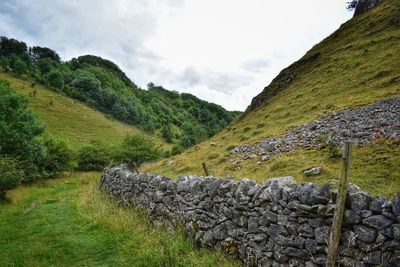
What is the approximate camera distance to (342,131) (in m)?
25.8

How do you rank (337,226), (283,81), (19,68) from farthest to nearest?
(19,68) < (283,81) < (337,226)

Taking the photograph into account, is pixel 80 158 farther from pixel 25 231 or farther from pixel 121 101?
pixel 121 101

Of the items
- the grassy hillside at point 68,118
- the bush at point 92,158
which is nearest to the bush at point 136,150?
the bush at point 92,158

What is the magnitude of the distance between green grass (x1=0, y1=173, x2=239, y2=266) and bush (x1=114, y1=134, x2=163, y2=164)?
36190mm

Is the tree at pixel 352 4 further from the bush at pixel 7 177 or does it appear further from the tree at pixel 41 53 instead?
the tree at pixel 41 53

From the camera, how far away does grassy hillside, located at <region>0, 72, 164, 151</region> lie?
3430 inches

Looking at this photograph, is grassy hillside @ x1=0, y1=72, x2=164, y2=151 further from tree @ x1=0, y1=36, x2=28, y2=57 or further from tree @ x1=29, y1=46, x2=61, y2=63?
tree @ x1=29, y1=46, x2=61, y2=63

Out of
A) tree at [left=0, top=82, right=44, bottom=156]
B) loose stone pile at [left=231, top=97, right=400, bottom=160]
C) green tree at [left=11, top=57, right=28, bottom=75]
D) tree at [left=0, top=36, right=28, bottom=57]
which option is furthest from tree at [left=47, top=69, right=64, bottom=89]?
loose stone pile at [left=231, top=97, right=400, bottom=160]

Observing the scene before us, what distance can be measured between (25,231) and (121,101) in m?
124

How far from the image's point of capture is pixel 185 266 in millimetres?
8422

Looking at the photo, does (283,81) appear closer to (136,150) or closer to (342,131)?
(136,150)

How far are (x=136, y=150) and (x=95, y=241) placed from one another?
43670 millimetres

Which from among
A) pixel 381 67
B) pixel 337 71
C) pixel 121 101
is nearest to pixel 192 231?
pixel 381 67

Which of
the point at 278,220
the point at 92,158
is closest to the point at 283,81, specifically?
the point at 92,158
